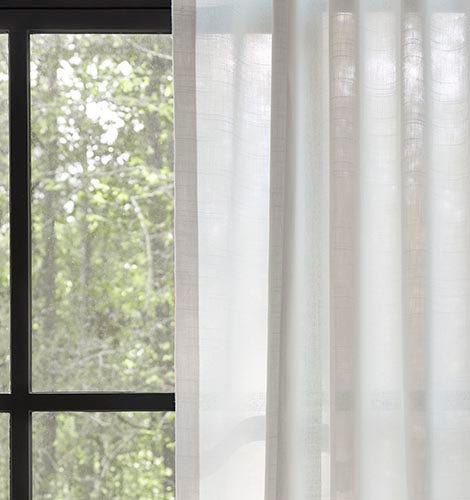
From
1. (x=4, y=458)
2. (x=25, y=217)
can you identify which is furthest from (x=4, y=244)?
(x=4, y=458)

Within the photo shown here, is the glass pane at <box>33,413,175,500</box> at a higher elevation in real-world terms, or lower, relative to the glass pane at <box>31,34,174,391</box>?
lower

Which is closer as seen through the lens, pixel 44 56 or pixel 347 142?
pixel 347 142

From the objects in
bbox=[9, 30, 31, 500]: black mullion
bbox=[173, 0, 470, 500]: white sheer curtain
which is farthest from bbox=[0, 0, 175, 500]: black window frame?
bbox=[173, 0, 470, 500]: white sheer curtain

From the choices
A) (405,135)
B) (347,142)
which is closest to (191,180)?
(347,142)

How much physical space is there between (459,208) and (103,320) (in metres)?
0.79

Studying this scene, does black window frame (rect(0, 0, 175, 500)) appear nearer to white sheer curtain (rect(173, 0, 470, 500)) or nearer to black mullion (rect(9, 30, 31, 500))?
black mullion (rect(9, 30, 31, 500))

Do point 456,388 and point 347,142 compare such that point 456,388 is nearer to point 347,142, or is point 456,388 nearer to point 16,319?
point 347,142

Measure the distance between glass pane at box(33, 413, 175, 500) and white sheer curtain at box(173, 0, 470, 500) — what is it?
0.26 metres

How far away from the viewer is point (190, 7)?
1.51 metres

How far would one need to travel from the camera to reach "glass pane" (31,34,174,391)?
1.71m

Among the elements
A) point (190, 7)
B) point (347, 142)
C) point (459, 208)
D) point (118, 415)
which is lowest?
point (118, 415)

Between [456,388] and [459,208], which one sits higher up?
[459,208]

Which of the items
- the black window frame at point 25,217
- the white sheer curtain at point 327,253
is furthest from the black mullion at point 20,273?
the white sheer curtain at point 327,253

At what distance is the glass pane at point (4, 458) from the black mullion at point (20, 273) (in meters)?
0.05
